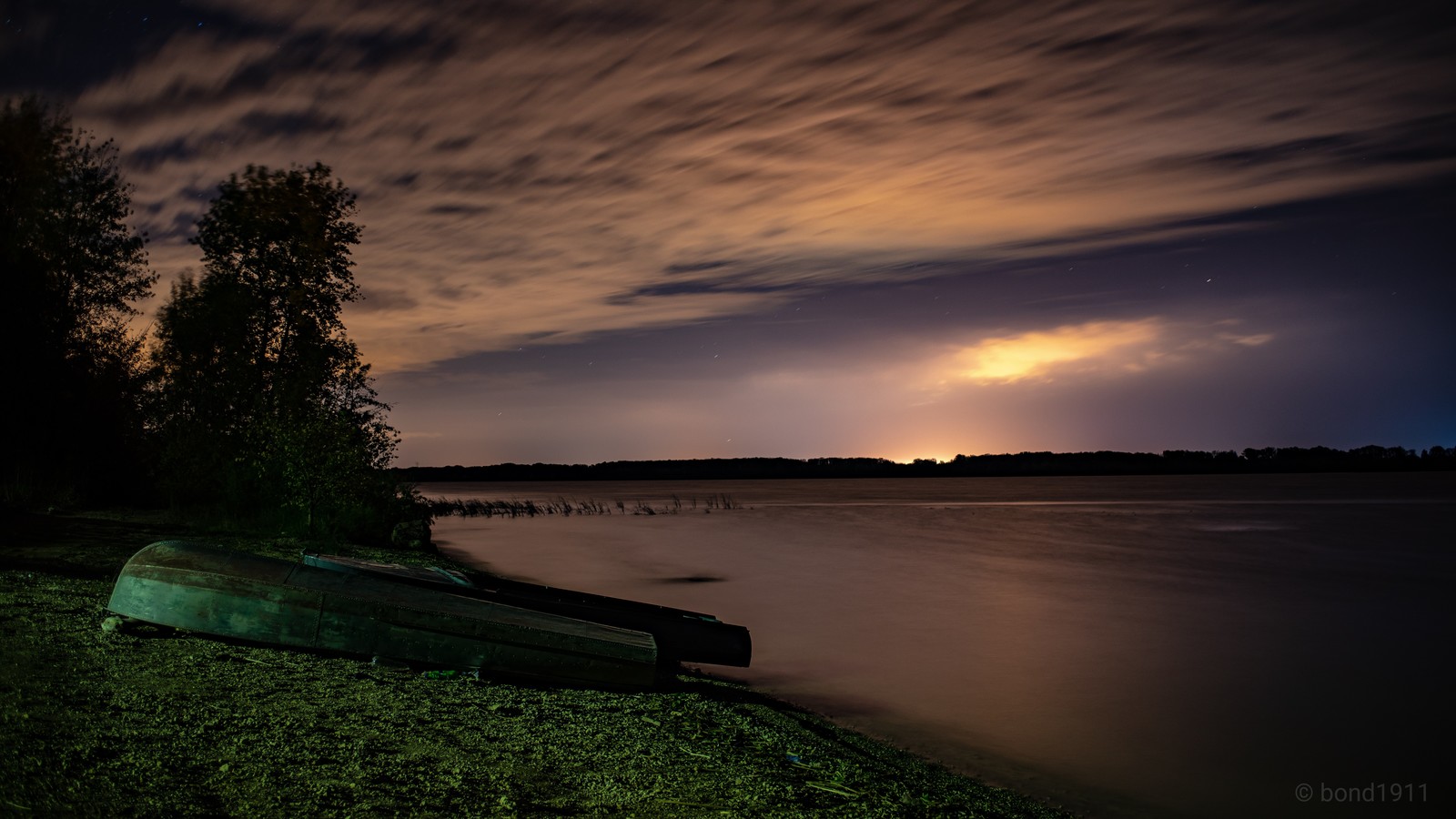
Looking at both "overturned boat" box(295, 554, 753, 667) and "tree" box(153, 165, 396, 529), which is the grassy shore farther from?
"tree" box(153, 165, 396, 529)

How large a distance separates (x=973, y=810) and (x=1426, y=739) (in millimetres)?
7694

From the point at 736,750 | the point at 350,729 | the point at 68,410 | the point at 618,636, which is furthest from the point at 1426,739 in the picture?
the point at 68,410

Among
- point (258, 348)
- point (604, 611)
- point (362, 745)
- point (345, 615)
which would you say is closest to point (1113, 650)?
point (604, 611)

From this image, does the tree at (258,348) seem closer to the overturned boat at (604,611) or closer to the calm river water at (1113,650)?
the calm river water at (1113,650)

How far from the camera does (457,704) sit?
242 inches

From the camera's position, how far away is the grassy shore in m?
4.12

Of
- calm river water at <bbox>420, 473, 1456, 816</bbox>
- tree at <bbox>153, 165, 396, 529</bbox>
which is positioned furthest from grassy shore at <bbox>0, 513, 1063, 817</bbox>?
tree at <bbox>153, 165, 396, 529</bbox>

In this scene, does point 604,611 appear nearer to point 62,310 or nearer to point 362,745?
point 362,745

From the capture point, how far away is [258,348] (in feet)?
79.4

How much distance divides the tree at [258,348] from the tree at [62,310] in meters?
1.43

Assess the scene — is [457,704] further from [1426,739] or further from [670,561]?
[670,561]

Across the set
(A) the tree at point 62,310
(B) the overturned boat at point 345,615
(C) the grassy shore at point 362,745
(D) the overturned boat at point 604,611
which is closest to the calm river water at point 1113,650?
(D) the overturned boat at point 604,611

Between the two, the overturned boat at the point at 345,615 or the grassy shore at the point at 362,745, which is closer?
the grassy shore at the point at 362,745

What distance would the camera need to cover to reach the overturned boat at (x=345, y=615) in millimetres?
6805
